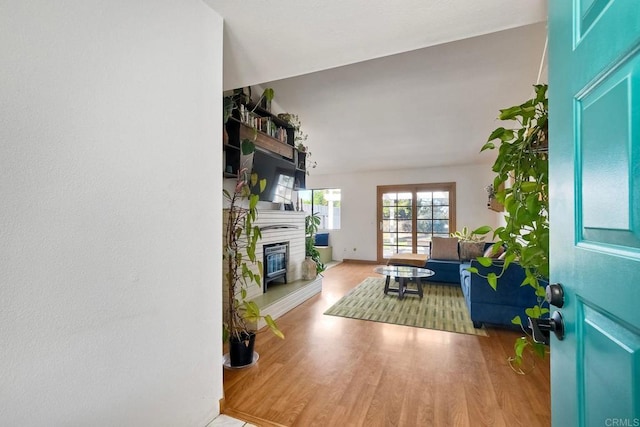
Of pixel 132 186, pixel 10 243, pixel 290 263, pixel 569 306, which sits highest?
pixel 132 186

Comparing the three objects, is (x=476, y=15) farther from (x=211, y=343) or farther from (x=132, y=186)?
(x=211, y=343)

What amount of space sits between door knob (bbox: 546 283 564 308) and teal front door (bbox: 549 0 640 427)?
0.02 meters

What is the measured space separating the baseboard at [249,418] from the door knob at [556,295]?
A: 1425mm

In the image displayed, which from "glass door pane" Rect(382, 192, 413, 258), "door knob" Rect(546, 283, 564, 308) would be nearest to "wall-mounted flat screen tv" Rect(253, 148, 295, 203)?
"door knob" Rect(546, 283, 564, 308)

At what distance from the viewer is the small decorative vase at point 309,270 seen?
418 centimetres

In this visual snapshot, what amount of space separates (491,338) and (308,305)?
201cm

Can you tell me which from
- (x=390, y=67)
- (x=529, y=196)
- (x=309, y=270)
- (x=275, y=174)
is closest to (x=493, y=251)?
(x=529, y=196)

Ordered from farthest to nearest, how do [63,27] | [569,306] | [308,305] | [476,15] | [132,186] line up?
[308,305] < [476,15] < [132,186] < [63,27] < [569,306]

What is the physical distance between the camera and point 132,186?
109cm

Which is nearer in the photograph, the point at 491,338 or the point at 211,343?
the point at 211,343

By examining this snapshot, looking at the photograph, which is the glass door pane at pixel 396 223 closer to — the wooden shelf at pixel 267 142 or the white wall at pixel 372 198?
the white wall at pixel 372 198

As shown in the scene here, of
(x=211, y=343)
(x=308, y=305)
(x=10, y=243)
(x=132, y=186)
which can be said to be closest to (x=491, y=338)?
(x=308, y=305)

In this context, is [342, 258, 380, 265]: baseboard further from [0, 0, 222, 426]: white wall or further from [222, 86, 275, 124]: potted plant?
[0, 0, 222, 426]: white wall

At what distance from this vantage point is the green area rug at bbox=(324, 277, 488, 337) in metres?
2.92
